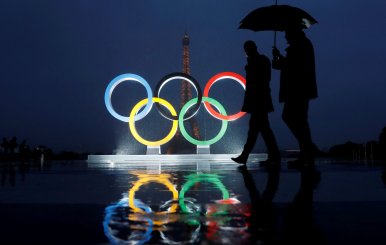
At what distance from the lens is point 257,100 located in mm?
8188

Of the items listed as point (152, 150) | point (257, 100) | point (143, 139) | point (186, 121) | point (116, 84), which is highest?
point (116, 84)

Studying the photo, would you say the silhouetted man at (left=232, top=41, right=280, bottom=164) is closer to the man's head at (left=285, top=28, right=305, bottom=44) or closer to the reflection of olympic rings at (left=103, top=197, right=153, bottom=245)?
the man's head at (left=285, top=28, right=305, bottom=44)

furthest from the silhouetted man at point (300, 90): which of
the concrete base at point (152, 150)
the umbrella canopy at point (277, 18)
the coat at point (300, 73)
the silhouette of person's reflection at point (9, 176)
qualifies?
the concrete base at point (152, 150)

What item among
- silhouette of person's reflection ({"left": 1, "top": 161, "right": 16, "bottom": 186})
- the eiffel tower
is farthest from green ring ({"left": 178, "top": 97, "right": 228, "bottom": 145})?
the eiffel tower

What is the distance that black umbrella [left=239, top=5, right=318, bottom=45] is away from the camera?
28.3 ft

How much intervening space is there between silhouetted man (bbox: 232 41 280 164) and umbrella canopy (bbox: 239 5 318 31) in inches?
35.2

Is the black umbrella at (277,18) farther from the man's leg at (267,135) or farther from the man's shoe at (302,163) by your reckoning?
the man's shoe at (302,163)

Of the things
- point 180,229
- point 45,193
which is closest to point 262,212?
point 180,229

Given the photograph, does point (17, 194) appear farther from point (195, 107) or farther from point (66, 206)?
point (195, 107)

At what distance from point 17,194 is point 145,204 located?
1.44m

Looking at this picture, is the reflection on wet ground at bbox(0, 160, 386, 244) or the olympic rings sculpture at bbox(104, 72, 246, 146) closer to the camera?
the reflection on wet ground at bbox(0, 160, 386, 244)

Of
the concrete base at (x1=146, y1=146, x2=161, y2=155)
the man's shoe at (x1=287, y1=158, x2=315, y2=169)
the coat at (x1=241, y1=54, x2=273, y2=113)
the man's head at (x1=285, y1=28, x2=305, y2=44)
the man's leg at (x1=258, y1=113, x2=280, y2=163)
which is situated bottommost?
the concrete base at (x1=146, y1=146, x2=161, y2=155)

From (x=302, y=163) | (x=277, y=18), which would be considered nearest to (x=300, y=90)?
(x=302, y=163)

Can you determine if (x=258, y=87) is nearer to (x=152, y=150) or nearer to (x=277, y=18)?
(x=277, y=18)
